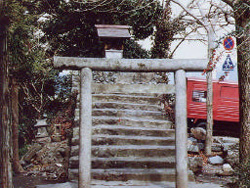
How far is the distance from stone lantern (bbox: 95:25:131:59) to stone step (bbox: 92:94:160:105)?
2295 mm

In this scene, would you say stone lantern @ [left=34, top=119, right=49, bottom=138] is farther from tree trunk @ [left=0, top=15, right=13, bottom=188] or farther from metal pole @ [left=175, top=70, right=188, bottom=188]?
metal pole @ [left=175, top=70, right=188, bottom=188]

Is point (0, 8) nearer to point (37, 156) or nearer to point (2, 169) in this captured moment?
point (2, 169)

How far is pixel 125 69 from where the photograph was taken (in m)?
4.85

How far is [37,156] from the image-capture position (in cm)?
854

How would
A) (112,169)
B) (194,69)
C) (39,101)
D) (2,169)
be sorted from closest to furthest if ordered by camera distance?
1. (2,169)
2. (194,69)
3. (112,169)
4. (39,101)

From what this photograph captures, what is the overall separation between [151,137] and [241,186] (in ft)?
6.69

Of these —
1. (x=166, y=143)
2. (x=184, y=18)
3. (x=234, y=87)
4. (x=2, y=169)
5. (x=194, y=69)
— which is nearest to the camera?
(x=2, y=169)

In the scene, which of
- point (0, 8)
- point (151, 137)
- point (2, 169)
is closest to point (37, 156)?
point (151, 137)

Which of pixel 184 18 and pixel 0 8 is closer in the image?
pixel 0 8

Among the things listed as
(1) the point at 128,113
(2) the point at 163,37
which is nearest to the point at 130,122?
(1) the point at 128,113

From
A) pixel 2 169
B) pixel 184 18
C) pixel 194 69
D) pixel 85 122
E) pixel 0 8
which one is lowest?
pixel 2 169

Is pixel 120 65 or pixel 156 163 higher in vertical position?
pixel 120 65

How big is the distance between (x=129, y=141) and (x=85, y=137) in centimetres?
199

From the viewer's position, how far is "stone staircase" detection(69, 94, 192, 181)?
5594 millimetres
